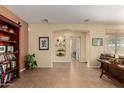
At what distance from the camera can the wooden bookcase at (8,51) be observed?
17.4 feet

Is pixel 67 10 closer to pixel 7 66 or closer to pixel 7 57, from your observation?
pixel 7 57

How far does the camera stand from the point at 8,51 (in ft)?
19.1

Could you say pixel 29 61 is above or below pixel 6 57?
below

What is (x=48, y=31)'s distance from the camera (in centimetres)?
999

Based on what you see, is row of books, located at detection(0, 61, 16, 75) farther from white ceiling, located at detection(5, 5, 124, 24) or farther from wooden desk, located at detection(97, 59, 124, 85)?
wooden desk, located at detection(97, 59, 124, 85)

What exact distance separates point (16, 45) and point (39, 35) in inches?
139

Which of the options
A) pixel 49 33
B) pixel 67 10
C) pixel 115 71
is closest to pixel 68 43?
pixel 49 33

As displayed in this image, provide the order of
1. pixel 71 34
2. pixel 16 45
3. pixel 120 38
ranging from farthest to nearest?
pixel 71 34 → pixel 120 38 → pixel 16 45

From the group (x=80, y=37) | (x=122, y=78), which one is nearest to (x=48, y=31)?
(x=80, y=37)

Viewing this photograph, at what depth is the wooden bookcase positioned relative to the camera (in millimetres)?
5312

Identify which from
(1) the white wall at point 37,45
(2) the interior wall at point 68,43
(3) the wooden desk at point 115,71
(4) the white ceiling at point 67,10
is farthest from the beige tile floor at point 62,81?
(2) the interior wall at point 68,43

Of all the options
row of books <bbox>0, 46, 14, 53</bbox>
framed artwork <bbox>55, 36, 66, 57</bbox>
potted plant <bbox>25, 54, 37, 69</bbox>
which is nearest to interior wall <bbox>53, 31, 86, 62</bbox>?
framed artwork <bbox>55, 36, 66, 57</bbox>

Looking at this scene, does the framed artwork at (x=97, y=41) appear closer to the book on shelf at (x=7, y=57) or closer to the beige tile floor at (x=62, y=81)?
the beige tile floor at (x=62, y=81)

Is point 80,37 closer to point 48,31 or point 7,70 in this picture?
point 48,31
